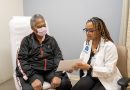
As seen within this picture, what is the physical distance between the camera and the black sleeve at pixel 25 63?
2221 mm

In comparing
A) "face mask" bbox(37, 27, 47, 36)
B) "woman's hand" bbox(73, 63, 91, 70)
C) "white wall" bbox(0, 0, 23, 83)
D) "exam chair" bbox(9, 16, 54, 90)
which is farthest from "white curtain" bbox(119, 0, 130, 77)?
"white wall" bbox(0, 0, 23, 83)

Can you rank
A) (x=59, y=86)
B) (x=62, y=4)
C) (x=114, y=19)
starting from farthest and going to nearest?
(x=62, y=4) → (x=114, y=19) → (x=59, y=86)

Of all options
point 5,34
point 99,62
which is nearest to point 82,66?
point 99,62

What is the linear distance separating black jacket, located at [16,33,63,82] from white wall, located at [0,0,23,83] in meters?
0.79

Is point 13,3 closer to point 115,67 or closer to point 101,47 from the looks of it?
point 101,47

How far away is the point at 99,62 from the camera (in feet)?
6.82

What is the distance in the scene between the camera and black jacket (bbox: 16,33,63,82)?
2.26m

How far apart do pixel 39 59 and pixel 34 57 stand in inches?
2.4

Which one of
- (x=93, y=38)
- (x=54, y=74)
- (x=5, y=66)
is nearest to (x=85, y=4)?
(x=93, y=38)

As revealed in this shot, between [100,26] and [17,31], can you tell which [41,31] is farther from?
[100,26]

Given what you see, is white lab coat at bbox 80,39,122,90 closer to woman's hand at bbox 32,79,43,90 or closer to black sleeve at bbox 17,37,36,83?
woman's hand at bbox 32,79,43,90

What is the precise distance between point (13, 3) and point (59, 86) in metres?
1.56

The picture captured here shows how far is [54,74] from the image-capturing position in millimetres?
2297

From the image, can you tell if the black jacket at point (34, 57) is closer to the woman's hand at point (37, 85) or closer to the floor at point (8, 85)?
the woman's hand at point (37, 85)
